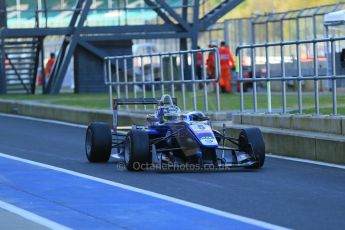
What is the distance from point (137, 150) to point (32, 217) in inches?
149

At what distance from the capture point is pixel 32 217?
390 inches

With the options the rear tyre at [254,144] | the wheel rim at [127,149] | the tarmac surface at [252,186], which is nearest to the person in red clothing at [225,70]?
the tarmac surface at [252,186]

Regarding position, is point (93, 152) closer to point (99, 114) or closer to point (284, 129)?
point (284, 129)

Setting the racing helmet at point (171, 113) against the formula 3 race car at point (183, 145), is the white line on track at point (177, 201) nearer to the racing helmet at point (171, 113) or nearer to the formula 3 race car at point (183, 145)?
the formula 3 race car at point (183, 145)

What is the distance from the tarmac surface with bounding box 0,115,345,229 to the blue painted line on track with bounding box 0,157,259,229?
1.12ft

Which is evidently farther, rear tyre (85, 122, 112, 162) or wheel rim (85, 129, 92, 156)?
wheel rim (85, 129, 92, 156)

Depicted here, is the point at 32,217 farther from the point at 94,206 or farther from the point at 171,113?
the point at 171,113

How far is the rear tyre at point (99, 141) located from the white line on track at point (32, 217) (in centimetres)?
413

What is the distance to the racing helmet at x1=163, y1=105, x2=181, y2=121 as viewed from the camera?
14289mm

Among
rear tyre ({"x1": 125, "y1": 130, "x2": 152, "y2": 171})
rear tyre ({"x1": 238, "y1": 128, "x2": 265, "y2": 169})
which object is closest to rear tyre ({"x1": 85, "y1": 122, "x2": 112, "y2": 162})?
rear tyre ({"x1": 125, "y1": 130, "x2": 152, "y2": 171})

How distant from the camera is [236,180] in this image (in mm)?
13039

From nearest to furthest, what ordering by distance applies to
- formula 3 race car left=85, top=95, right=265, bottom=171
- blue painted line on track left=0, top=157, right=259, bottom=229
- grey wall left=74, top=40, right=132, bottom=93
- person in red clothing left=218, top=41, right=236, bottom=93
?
blue painted line on track left=0, top=157, right=259, bottom=229
formula 3 race car left=85, top=95, right=265, bottom=171
person in red clothing left=218, top=41, right=236, bottom=93
grey wall left=74, top=40, right=132, bottom=93

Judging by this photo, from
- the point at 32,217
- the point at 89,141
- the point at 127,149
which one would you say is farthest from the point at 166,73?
the point at 32,217

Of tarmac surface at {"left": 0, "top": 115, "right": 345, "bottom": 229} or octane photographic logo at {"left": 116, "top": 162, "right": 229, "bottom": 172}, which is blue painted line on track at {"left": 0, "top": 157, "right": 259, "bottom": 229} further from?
octane photographic logo at {"left": 116, "top": 162, "right": 229, "bottom": 172}
